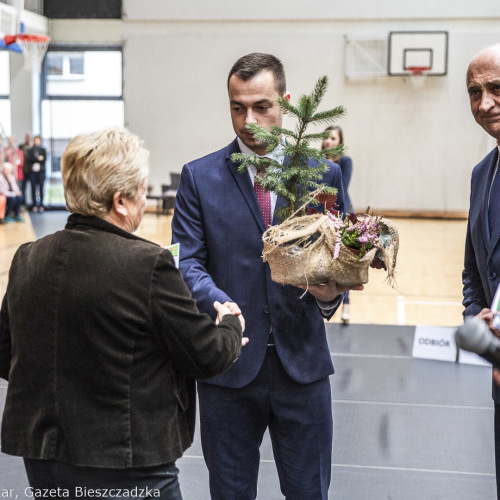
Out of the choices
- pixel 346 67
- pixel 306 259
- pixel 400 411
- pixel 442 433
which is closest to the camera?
pixel 306 259

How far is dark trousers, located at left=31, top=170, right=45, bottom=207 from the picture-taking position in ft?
60.0

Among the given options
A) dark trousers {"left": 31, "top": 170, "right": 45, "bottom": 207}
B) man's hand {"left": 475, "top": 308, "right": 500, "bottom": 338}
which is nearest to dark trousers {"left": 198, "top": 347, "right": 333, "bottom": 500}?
man's hand {"left": 475, "top": 308, "right": 500, "bottom": 338}

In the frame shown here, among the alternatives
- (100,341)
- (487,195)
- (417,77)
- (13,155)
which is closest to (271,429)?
(100,341)

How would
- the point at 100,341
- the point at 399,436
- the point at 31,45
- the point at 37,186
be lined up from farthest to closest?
1. the point at 37,186
2. the point at 31,45
3. the point at 399,436
4. the point at 100,341

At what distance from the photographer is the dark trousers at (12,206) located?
16156mm

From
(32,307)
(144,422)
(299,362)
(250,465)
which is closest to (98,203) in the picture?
(32,307)

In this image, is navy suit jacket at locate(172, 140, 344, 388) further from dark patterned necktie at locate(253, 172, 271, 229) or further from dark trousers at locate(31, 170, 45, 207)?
dark trousers at locate(31, 170, 45, 207)

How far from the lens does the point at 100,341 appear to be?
1.69 m

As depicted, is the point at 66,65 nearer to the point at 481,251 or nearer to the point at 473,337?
the point at 481,251

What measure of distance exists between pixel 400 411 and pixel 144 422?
11.2 feet

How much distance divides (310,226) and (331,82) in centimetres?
1613

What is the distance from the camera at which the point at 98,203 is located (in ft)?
5.69

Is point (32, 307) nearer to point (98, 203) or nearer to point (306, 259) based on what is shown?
point (98, 203)

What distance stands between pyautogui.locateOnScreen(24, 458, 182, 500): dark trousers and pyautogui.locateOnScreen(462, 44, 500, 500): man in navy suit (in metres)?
1.00
